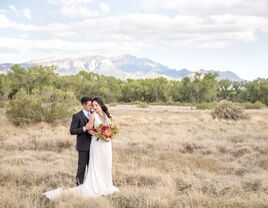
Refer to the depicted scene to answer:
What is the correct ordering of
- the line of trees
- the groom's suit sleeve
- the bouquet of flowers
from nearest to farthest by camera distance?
1. the bouquet of flowers
2. the groom's suit sleeve
3. the line of trees

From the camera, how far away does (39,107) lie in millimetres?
24281

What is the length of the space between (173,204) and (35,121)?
1797 cm

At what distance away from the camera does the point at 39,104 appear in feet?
79.5

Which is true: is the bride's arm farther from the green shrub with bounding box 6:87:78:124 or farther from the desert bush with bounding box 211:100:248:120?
the desert bush with bounding box 211:100:248:120

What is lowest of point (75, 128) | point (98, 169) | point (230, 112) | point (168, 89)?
point (230, 112)

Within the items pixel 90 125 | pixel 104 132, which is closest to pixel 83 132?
pixel 90 125

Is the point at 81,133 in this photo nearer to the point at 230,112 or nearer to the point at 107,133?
the point at 107,133

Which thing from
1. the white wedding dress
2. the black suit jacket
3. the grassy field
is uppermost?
the black suit jacket

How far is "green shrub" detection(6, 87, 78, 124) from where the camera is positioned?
23969 millimetres

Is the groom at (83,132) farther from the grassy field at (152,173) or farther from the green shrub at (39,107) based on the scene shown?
the green shrub at (39,107)

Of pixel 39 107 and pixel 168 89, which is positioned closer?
pixel 39 107

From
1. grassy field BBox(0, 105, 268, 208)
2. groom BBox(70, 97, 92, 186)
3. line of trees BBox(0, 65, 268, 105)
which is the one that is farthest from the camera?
line of trees BBox(0, 65, 268, 105)

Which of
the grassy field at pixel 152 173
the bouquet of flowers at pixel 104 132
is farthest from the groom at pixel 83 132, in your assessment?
the grassy field at pixel 152 173

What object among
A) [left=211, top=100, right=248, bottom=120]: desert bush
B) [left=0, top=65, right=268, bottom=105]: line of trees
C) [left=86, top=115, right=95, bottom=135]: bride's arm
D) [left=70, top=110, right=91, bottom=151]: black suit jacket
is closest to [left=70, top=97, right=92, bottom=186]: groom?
[left=70, top=110, right=91, bottom=151]: black suit jacket
